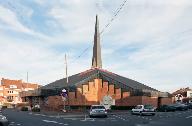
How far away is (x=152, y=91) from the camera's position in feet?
271

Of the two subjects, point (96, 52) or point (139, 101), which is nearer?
point (139, 101)

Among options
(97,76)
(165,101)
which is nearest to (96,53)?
(97,76)

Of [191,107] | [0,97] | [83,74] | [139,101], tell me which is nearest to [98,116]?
[191,107]

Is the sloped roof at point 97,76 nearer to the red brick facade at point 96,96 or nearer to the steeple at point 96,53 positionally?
the red brick facade at point 96,96

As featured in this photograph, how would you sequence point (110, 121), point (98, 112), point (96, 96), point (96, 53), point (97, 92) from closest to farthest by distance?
1. point (110, 121)
2. point (98, 112)
3. point (96, 96)
4. point (97, 92)
5. point (96, 53)

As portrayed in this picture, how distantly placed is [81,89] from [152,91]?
14.2 meters

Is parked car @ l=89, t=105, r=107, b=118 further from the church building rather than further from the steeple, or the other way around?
the steeple

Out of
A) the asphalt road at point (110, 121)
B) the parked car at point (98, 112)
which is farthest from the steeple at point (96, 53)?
the asphalt road at point (110, 121)

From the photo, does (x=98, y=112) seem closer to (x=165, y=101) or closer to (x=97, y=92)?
(x=97, y=92)

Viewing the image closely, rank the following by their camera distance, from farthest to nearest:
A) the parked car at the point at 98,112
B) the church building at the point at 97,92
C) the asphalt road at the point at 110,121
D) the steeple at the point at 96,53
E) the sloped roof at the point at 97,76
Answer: the steeple at the point at 96,53 → the sloped roof at the point at 97,76 → the church building at the point at 97,92 → the parked car at the point at 98,112 → the asphalt road at the point at 110,121

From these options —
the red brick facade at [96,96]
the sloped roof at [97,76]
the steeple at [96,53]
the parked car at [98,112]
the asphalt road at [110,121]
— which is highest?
the steeple at [96,53]

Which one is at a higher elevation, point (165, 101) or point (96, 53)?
point (96, 53)

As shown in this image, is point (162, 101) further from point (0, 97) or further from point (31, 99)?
point (0, 97)

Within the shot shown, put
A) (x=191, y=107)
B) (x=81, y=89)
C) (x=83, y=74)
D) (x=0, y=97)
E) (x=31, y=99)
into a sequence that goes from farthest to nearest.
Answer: (x=0, y=97) → (x=31, y=99) → (x=83, y=74) → (x=81, y=89) → (x=191, y=107)
